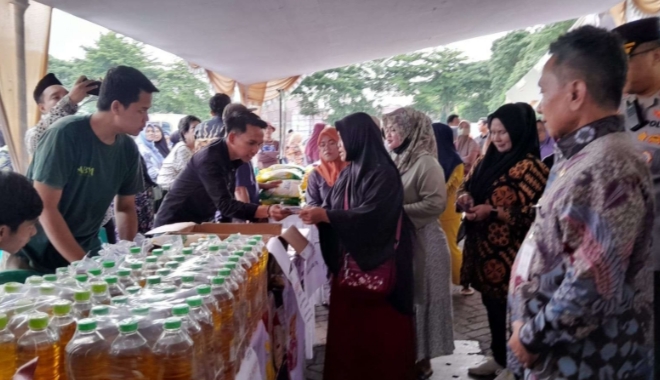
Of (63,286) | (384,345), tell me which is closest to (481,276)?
(384,345)

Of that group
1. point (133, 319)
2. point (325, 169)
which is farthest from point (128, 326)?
point (325, 169)

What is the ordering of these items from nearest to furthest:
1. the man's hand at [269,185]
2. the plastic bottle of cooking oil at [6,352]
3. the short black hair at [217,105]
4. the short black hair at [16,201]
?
the plastic bottle of cooking oil at [6,352] < the short black hair at [16,201] < the man's hand at [269,185] < the short black hair at [217,105]

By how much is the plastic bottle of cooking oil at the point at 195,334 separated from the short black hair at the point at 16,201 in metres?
0.82

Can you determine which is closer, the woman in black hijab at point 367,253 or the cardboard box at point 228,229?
the cardboard box at point 228,229

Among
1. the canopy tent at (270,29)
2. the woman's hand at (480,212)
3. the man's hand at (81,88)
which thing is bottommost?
the woman's hand at (480,212)

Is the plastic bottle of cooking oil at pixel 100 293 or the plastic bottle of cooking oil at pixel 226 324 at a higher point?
the plastic bottle of cooking oil at pixel 100 293

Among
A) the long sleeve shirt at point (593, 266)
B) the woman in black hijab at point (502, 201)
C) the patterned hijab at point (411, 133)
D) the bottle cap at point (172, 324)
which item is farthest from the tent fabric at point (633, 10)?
the bottle cap at point (172, 324)

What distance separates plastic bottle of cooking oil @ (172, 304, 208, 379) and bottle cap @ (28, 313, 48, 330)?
247mm

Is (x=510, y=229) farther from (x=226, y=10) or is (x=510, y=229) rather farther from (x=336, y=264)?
(x=226, y=10)

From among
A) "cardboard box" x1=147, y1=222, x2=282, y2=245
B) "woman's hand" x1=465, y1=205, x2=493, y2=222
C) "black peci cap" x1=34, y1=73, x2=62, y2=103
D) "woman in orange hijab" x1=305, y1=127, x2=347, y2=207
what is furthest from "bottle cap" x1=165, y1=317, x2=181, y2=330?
"woman in orange hijab" x1=305, y1=127, x2=347, y2=207

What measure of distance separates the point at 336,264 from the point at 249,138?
3.05 feet

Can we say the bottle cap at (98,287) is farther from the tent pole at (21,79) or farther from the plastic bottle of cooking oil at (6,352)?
the tent pole at (21,79)

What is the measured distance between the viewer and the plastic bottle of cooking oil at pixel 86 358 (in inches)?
37.0

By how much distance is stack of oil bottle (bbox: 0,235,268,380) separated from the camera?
95 centimetres
